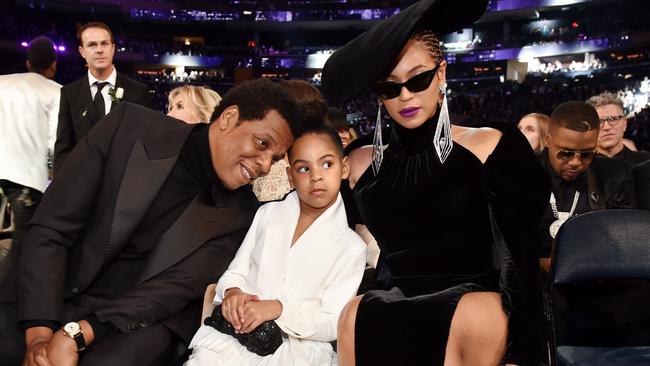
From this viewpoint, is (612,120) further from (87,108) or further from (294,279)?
(87,108)

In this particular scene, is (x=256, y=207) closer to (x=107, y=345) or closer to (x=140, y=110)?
(x=140, y=110)

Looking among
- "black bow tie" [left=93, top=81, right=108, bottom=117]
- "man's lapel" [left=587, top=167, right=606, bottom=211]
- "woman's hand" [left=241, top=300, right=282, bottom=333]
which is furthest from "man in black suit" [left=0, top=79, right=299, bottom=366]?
"black bow tie" [left=93, top=81, right=108, bottom=117]

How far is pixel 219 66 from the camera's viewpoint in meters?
34.4

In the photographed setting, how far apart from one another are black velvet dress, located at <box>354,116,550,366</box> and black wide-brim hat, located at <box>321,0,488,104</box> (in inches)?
12.3

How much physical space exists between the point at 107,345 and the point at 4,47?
91.1 ft

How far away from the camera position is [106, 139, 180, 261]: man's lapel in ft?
7.72

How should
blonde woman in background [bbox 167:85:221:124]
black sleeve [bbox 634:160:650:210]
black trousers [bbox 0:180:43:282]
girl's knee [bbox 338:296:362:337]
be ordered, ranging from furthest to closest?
blonde woman in background [bbox 167:85:221:124] < black trousers [bbox 0:180:43:282] < black sleeve [bbox 634:160:650:210] < girl's knee [bbox 338:296:362:337]

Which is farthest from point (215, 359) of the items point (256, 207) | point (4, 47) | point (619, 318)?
point (4, 47)

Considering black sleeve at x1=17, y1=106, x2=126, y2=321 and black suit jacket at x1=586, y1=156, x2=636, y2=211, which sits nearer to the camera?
black sleeve at x1=17, y1=106, x2=126, y2=321

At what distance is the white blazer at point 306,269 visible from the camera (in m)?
2.28

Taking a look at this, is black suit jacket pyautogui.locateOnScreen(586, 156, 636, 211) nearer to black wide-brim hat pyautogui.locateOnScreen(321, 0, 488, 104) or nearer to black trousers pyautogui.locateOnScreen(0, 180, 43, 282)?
black wide-brim hat pyautogui.locateOnScreen(321, 0, 488, 104)

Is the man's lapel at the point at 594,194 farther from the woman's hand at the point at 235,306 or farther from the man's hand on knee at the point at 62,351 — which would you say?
the man's hand on knee at the point at 62,351

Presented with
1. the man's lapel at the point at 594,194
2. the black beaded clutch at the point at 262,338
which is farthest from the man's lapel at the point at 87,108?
the man's lapel at the point at 594,194

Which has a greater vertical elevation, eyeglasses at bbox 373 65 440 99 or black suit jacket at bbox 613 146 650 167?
eyeglasses at bbox 373 65 440 99
